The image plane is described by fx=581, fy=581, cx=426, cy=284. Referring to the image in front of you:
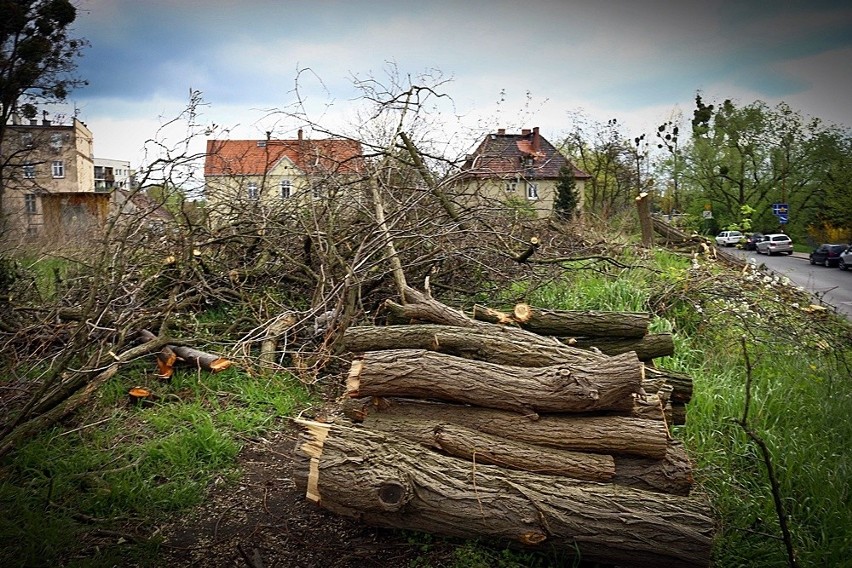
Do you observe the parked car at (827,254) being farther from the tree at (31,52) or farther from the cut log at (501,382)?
the tree at (31,52)

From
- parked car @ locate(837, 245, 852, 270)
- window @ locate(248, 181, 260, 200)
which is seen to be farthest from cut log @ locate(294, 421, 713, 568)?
window @ locate(248, 181, 260, 200)

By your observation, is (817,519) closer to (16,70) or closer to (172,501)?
(172,501)

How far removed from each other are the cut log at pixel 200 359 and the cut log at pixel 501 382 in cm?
188

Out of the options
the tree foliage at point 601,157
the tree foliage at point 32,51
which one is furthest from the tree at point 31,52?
the tree foliage at point 601,157

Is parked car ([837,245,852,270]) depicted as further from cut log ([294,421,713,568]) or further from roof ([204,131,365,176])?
roof ([204,131,365,176])

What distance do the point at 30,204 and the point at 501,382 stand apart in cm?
381

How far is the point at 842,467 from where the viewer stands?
3.18m

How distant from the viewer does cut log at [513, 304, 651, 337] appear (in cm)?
431

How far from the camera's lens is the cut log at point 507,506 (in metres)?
2.53

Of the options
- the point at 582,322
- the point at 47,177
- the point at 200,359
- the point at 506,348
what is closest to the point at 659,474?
the point at 506,348

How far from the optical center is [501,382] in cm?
307

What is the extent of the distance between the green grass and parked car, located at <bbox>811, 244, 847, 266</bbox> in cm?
431

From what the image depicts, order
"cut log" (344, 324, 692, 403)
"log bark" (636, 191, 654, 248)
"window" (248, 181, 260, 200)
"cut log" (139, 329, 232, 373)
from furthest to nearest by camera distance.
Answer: "log bark" (636, 191, 654, 248) < "window" (248, 181, 260, 200) < "cut log" (139, 329, 232, 373) < "cut log" (344, 324, 692, 403)

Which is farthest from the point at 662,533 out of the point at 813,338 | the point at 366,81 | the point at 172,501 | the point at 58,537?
the point at 366,81
